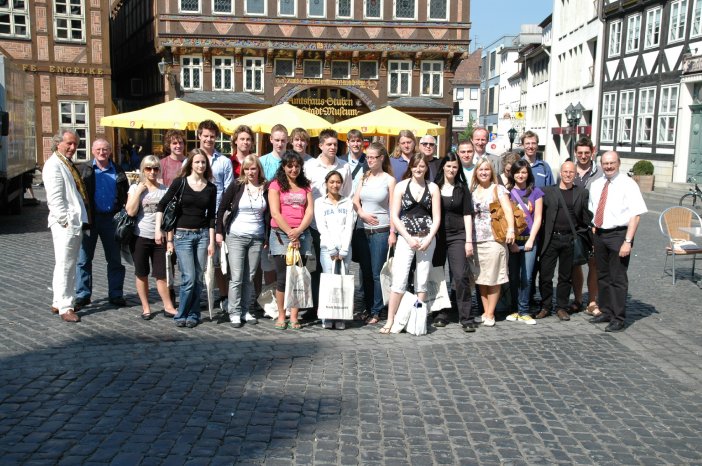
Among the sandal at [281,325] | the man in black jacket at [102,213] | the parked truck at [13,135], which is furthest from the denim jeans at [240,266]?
the parked truck at [13,135]

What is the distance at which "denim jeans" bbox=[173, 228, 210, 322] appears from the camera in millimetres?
7289

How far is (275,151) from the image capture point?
8.03 m

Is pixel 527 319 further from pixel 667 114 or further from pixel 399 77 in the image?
pixel 399 77

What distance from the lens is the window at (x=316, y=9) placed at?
109ft

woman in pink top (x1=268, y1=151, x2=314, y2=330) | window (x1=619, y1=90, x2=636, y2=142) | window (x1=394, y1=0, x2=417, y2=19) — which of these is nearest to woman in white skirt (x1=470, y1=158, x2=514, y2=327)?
woman in pink top (x1=268, y1=151, x2=314, y2=330)

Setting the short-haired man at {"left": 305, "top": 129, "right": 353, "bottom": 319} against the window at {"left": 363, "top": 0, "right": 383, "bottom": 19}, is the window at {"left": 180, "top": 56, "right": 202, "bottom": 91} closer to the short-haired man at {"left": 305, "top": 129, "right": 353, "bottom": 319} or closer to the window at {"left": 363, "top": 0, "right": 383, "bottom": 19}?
the window at {"left": 363, "top": 0, "right": 383, "bottom": 19}

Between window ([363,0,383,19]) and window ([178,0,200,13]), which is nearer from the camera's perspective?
window ([178,0,200,13])

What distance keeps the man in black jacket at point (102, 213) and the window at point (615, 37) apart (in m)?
31.6

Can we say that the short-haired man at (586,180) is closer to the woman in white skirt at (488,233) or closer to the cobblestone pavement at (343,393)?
the cobblestone pavement at (343,393)

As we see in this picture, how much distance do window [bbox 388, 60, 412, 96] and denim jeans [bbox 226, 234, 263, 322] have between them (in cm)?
2755

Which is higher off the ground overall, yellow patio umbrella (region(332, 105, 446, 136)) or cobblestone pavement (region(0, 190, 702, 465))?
yellow patio umbrella (region(332, 105, 446, 136))

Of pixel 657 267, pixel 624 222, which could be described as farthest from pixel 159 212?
pixel 657 267

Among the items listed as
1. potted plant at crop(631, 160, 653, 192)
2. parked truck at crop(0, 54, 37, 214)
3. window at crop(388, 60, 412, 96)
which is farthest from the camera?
window at crop(388, 60, 412, 96)

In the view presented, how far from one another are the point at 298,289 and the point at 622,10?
31688 mm
